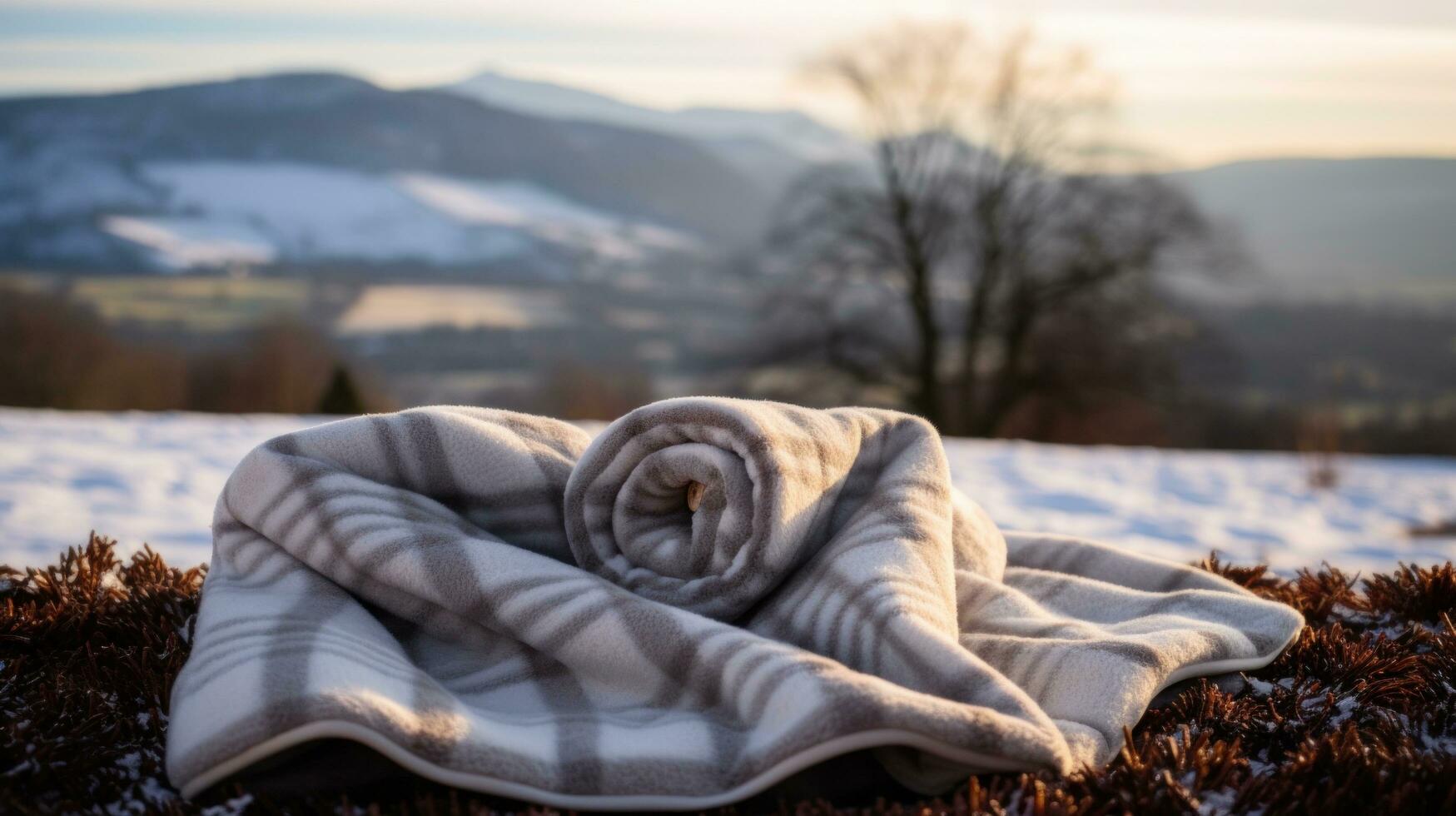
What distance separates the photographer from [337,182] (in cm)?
4241

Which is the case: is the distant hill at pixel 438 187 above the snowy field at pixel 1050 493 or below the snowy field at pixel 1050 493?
below

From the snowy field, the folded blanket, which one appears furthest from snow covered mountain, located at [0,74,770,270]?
the folded blanket

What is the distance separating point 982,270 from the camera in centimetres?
1697

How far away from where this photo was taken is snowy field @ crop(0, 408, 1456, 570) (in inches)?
125

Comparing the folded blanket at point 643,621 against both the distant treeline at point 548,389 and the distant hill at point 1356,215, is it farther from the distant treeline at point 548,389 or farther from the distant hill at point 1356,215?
the distant hill at point 1356,215

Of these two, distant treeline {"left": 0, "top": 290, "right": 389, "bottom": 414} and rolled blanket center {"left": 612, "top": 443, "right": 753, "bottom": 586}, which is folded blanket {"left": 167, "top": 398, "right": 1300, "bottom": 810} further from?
distant treeline {"left": 0, "top": 290, "right": 389, "bottom": 414}

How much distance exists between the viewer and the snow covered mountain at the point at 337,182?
33938mm

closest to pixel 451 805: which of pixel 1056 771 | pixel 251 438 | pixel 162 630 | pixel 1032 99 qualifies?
pixel 1056 771

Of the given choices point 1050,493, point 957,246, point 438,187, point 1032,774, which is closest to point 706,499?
point 1032,774

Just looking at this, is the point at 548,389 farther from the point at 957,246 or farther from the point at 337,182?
the point at 337,182

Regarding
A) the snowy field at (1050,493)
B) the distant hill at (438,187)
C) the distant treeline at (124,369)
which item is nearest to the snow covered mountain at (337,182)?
the distant hill at (438,187)

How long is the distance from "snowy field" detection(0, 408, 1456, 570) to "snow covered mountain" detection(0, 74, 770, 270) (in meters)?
26.7

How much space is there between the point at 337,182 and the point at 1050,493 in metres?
42.4

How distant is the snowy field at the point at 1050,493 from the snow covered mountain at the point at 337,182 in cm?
2670
